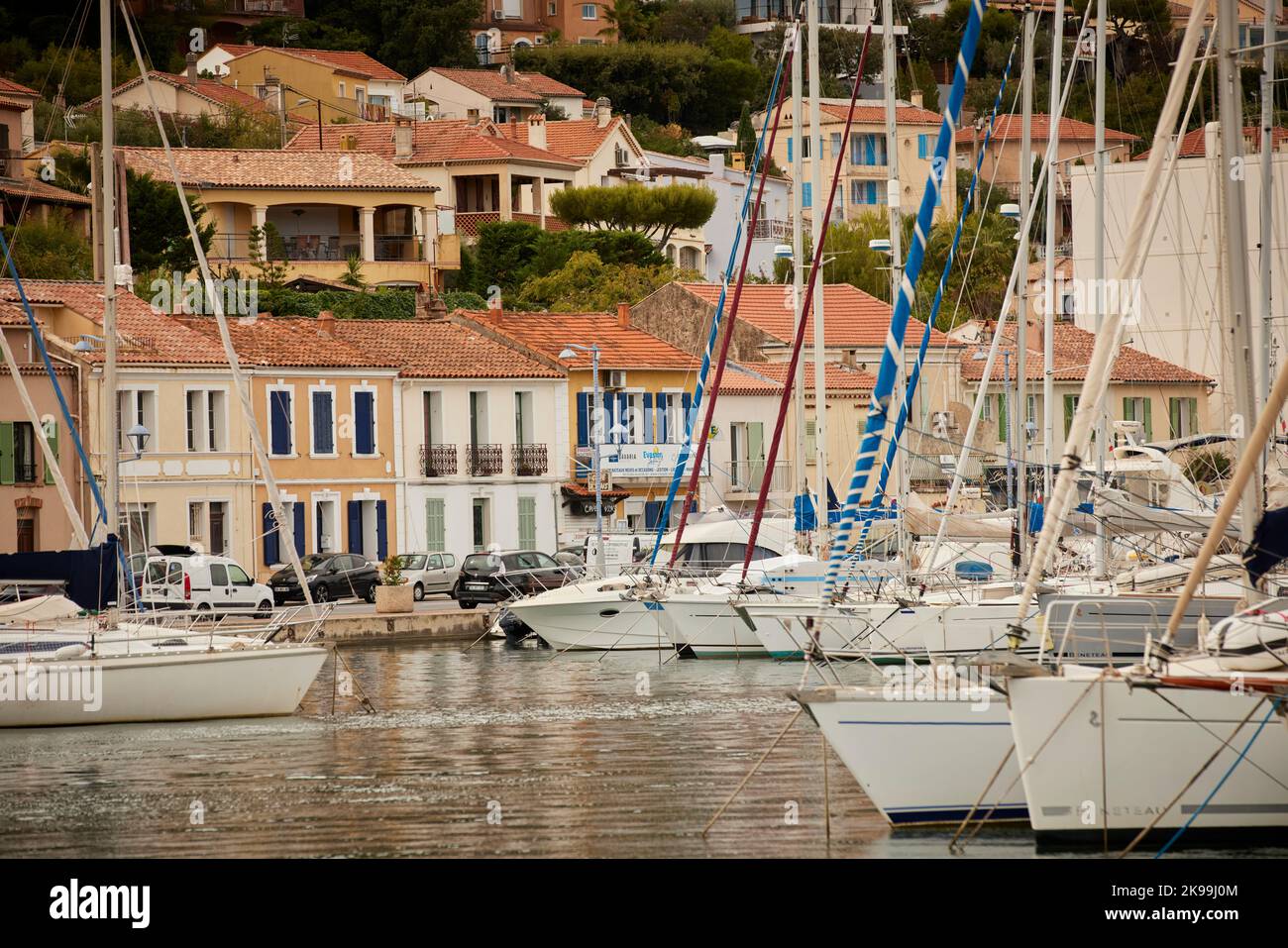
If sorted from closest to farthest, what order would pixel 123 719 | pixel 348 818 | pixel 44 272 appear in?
pixel 348 818 < pixel 123 719 < pixel 44 272

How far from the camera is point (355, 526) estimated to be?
57938 millimetres

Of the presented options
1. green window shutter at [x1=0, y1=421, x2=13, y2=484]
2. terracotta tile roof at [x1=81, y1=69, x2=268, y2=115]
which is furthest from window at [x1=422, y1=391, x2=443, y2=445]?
terracotta tile roof at [x1=81, y1=69, x2=268, y2=115]

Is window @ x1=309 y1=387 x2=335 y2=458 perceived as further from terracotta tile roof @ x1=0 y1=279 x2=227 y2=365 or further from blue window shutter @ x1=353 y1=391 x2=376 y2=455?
terracotta tile roof @ x1=0 y1=279 x2=227 y2=365

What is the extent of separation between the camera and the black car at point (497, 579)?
5200cm

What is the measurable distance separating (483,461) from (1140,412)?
79.7ft

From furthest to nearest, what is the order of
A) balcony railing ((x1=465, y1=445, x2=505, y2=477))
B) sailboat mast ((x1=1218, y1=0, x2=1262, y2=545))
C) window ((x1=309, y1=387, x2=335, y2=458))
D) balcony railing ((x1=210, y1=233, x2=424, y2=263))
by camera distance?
1. balcony railing ((x1=210, y1=233, x2=424, y2=263))
2. balcony railing ((x1=465, y1=445, x2=505, y2=477))
3. window ((x1=309, y1=387, x2=335, y2=458))
4. sailboat mast ((x1=1218, y1=0, x2=1262, y2=545))

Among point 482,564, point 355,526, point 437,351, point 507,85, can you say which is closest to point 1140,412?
point 437,351

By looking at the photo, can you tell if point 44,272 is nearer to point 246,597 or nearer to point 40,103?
point 246,597

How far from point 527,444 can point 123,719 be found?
102 feet

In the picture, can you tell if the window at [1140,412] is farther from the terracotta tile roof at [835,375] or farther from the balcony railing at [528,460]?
the balcony railing at [528,460]

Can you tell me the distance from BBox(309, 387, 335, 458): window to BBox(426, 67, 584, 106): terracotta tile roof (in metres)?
72.6

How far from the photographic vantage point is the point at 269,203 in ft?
280

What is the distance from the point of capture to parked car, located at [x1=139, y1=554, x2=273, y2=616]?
46.2 metres

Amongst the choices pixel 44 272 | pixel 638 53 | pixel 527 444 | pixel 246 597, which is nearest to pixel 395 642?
pixel 246 597
